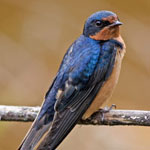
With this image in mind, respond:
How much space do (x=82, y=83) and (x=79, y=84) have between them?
3cm

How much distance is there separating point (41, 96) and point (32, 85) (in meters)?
0.31

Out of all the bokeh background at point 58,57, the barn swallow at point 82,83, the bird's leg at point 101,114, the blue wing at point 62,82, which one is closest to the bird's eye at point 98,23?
the barn swallow at point 82,83

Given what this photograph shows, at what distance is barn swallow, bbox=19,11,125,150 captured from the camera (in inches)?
177

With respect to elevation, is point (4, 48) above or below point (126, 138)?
above

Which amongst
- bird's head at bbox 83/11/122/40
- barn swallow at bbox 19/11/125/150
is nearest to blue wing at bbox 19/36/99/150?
barn swallow at bbox 19/11/125/150

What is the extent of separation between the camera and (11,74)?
286 inches

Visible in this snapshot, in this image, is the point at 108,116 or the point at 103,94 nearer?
the point at 108,116

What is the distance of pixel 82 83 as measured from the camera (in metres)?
4.70

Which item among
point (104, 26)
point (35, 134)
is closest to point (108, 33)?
point (104, 26)

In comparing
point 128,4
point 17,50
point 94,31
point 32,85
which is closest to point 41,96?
point 32,85

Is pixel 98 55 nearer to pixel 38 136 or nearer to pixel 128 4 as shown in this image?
pixel 38 136

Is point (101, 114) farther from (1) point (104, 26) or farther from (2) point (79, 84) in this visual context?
(1) point (104, 26)

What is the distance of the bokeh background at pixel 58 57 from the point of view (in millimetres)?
6891

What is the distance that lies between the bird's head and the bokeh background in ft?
6.81
